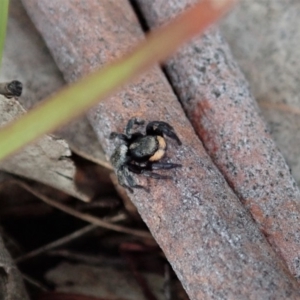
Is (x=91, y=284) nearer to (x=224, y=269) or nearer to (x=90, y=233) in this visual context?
(x=90, y=233)

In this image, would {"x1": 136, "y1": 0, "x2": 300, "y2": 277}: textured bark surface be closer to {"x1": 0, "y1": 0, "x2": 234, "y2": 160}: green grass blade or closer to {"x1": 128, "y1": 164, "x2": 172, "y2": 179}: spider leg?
{"x1": 128, "y1": 164, "x2": 172, "y2": 179}: spider leg

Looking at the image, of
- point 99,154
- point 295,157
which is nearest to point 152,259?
point 99,154

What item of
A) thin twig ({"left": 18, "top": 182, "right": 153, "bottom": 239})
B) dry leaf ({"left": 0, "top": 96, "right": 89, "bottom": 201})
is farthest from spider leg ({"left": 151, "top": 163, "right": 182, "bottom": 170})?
thin twig ({"left": 18, "top": 182, "right": 153, "bottom": 239})

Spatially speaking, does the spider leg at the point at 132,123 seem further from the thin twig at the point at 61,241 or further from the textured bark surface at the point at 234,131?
the thin twig at the point at 61,241

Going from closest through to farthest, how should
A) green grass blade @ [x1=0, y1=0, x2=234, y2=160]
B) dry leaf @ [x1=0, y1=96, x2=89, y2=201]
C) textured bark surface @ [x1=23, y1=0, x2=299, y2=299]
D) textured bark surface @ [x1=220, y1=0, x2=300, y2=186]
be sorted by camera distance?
green grass blade @ [x1=0, y1=0, x2=234, y2=160], textured bark surface @ [x1=23, y1=0, x2=299, y2=299], dry leaf @ [x1=0, y1=96, x2=89, y2=201], textured bark surface @ [x1=220, y1=0, x2=300, y2=186]

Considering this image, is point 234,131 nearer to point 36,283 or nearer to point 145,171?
point 145,171

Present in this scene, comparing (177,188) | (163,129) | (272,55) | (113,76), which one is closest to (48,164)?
(163,129)
